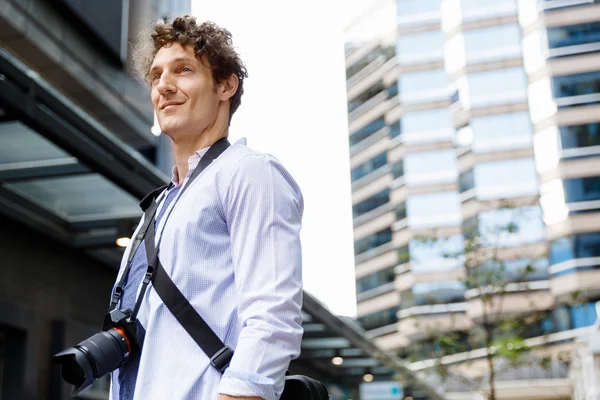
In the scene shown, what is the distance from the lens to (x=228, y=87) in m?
2.01

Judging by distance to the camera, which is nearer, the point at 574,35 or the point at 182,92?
the point at 182,92

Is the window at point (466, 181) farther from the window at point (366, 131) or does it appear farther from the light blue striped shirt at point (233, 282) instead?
the light blue striped shirt at point (233, 282)

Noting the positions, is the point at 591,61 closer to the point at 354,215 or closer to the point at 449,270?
the point at 449,270

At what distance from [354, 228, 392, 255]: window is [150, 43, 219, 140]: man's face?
72.7 meters

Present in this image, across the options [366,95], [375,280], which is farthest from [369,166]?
[375,280]

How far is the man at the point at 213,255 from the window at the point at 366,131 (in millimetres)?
75447

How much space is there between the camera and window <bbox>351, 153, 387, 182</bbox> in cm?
7638

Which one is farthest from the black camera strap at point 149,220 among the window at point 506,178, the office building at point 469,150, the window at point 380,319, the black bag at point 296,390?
the window at point 380,319

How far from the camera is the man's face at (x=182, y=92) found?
1904 millimetres

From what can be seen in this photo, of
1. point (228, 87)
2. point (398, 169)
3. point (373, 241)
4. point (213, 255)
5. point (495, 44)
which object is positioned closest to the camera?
point (213, 255)

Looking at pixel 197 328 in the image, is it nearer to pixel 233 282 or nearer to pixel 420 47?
pixel 233 282

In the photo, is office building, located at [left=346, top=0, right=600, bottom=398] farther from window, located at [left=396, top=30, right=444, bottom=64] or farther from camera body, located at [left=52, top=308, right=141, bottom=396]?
camera body, located at [left=52, top=308, right=141, bottom=396]

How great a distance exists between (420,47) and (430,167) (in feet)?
35.2

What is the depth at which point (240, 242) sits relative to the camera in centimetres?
165
